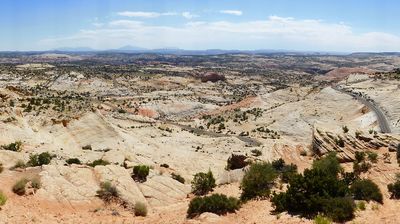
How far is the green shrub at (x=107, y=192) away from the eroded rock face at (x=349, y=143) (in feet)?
64.8

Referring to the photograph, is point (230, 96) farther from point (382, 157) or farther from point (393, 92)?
point (382, 157)

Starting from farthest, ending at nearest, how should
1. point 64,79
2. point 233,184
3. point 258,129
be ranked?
point 64,79 < point 258,129 < point 233,184

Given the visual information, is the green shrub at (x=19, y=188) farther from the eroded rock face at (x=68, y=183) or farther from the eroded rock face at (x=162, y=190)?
the eroded rock face at (x=162, y=190)

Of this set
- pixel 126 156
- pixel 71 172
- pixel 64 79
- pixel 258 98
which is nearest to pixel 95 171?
pixel 71 172

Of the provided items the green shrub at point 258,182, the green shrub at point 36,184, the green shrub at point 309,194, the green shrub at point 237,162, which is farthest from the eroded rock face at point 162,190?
the green shrub at point 309,194

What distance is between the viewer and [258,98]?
439ft

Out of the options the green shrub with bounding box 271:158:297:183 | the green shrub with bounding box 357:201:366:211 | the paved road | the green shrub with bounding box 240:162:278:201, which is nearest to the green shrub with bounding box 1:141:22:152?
the green shrub with bounding box 240:162:278:201

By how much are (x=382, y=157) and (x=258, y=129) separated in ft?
177

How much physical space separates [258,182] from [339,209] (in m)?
8.19

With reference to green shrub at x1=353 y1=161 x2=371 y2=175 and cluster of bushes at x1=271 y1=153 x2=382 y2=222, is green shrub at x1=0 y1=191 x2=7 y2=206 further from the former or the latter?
green shrub at x1=353 y1=161 x2=371 y2=175

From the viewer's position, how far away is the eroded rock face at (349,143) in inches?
1479

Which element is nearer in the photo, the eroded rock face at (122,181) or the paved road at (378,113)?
the eroded rock face at (122,181)

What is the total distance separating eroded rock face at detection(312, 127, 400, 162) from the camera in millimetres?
37556

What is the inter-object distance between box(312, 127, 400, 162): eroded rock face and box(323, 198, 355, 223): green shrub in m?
15.4
